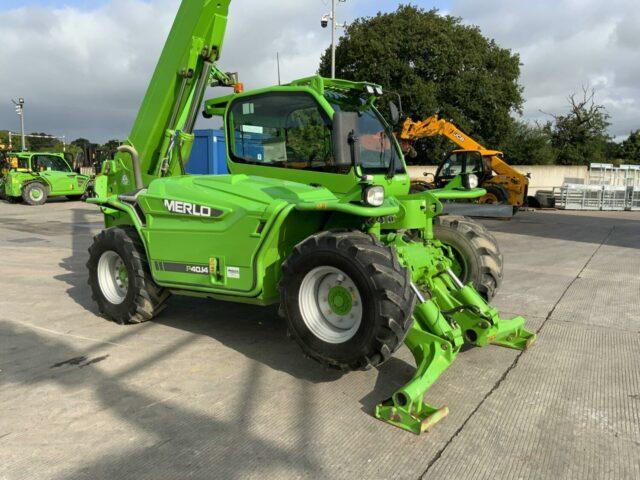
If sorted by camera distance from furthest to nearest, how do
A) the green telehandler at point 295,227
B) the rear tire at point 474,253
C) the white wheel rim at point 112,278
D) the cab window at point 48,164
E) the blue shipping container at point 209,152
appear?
the cab window at point 48,164 → the blue shipping container at point 209,152 → the white wheel rim at point 112,278 → the rear tire at point 474,253 → the green telehandler at point 295,227

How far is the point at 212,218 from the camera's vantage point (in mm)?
4398

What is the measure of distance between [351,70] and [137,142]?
29805 millimetres

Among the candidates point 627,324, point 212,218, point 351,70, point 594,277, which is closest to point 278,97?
point 212,218

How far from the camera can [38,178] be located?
20.4 m

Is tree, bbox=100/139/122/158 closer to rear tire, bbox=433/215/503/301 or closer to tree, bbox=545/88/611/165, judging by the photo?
rear tire, bbox=433/215/503/301

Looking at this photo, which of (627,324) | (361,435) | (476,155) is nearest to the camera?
(361,435)

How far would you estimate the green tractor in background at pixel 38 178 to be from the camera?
65.9 ft

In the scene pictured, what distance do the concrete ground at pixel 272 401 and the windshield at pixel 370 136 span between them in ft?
5.93

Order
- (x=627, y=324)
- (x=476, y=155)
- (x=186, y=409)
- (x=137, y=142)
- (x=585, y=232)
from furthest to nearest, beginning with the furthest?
(x=476, y=155), (x=585, y=232), (x=137, y=142), (x=627, y=324), (x=186, y=409)

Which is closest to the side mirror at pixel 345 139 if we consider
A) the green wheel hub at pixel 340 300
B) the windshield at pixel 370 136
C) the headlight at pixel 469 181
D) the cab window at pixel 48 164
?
the windshield at pixel 370 136

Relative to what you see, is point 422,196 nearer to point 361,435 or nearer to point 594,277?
point 361,435

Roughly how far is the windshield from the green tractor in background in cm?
1909

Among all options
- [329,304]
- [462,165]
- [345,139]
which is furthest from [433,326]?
[462,165]

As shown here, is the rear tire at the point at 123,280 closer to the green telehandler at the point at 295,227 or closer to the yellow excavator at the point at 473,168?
the green telehandler at the point at 295,227
